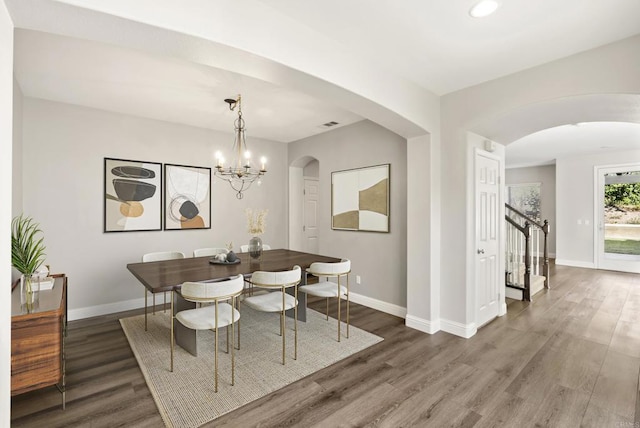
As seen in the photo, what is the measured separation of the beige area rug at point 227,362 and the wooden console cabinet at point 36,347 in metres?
0.65

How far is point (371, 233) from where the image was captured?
4352 millimetres

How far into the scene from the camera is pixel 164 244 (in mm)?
4410

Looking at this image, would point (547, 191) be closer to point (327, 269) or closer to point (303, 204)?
point (303, 204)

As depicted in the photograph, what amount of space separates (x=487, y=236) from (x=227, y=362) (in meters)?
3.17

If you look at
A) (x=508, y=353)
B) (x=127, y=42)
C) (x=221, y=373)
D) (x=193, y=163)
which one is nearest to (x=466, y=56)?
(x=127, y=42)

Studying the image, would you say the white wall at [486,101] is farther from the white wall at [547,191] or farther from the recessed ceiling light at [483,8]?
the white wall at [547,191]

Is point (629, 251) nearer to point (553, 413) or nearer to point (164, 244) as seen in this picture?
point (553, 413)

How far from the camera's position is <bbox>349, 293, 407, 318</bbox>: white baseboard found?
12.9ft

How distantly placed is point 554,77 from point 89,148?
5082 mm

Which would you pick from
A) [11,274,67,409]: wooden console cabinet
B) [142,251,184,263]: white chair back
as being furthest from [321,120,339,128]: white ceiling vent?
[11,274,67,409]: wooden console cabinet

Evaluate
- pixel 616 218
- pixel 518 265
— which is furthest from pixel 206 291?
pixel 616 218

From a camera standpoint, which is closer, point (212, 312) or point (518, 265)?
point (212, 312)

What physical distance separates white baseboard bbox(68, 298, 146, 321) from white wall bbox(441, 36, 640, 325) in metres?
3.98

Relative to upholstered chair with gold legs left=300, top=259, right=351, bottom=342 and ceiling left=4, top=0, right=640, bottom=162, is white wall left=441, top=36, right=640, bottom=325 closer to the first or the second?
ceiling left=4, top=0, right=640, bottom=162
